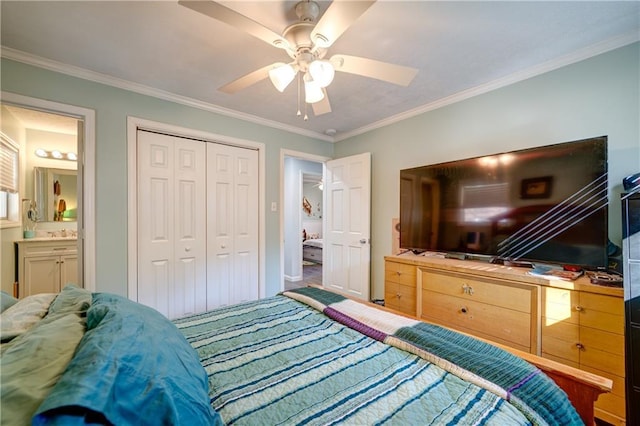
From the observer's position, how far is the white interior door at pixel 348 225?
11.1ft

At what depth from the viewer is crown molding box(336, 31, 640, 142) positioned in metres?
1.81

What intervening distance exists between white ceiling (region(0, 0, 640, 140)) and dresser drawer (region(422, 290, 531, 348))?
1919 mm

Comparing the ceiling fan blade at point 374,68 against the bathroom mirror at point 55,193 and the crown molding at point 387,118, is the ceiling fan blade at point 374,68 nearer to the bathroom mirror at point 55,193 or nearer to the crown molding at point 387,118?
the crown molding at point 387,118

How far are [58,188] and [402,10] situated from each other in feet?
15.7

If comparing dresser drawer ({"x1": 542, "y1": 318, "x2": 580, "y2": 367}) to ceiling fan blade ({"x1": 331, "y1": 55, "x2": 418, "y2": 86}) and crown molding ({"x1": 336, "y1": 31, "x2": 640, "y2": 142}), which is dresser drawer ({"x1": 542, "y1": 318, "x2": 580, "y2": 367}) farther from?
crown molding ({"x1": 336, "y1": 31, "x2": 640, "y2": 142})

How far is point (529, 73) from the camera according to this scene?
2188 millimetres

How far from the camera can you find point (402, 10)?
154 centimetres

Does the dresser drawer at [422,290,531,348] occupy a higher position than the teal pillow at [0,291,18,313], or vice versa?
the teal pillow at [0,291,18,313]

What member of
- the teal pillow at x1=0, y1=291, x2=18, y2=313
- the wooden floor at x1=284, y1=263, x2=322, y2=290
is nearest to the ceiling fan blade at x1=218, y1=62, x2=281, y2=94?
the teal pillow at x1=0, y1=291, x2=18, y2=313

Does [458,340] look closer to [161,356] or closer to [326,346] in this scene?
[326,346]

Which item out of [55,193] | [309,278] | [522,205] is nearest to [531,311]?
[522,205]

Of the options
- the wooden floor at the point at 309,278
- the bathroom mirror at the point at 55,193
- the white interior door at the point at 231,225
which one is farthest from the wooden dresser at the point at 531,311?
the bathroom mirror at the point at 55,193

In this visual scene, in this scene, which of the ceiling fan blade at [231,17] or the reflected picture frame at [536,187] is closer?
the ceiling fan blade at [231,17]

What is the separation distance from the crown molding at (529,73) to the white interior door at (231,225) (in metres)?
1.93
